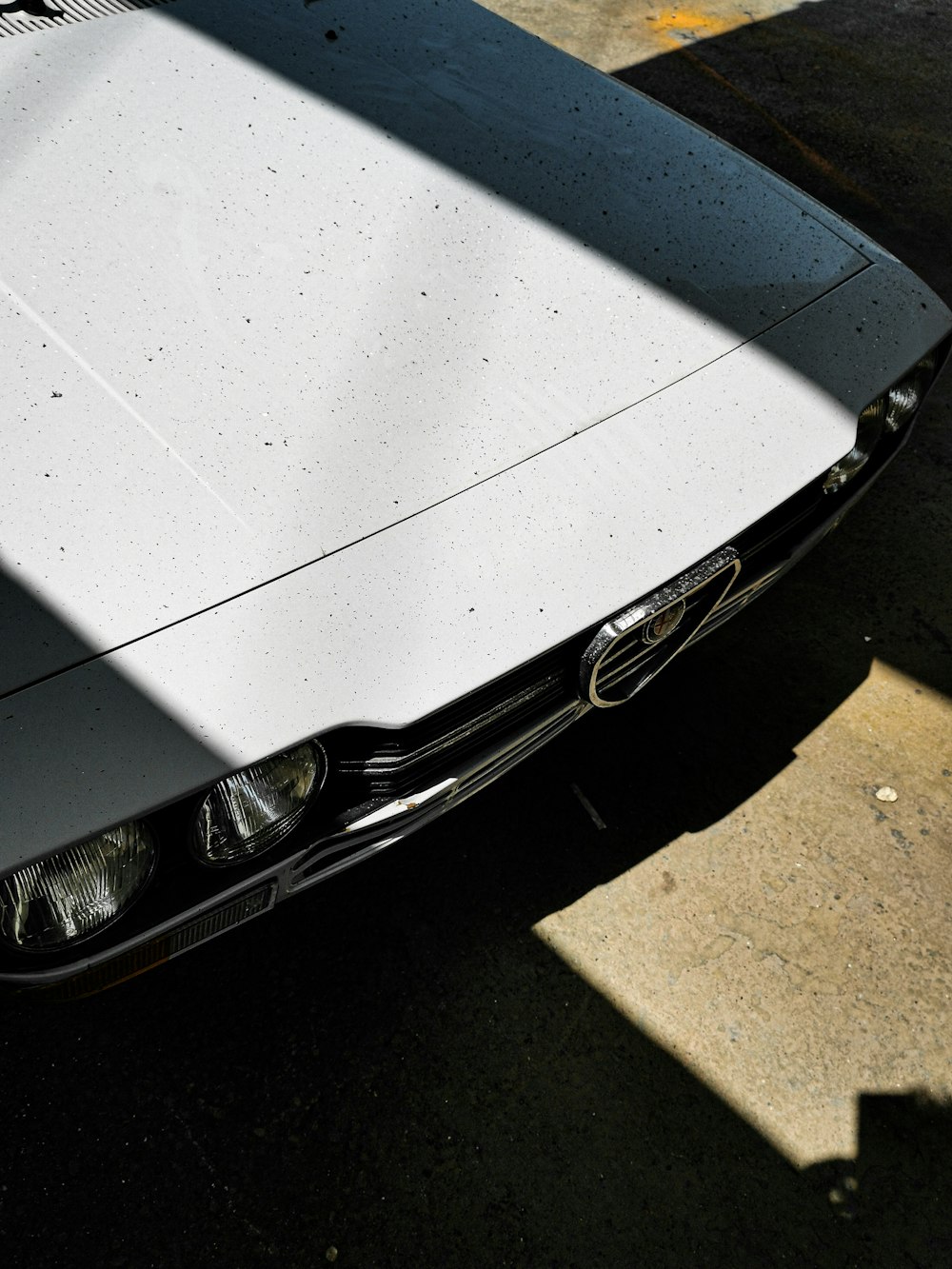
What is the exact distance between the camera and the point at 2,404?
1.67 meters

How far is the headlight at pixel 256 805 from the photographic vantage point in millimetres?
1542

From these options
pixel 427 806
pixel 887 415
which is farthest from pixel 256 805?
pixel 887 415

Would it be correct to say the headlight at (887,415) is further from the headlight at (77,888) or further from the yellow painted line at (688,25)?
the yellow painted line at (688,25)

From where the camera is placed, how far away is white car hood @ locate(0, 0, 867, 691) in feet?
5.33

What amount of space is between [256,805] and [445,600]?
44 centimetres

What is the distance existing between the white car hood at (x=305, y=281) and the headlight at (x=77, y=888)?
28 cm

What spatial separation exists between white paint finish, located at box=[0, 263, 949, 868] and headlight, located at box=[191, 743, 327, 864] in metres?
0.10

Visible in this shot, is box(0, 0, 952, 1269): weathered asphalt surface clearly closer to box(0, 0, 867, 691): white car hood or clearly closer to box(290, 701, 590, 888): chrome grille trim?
box(290, 701, 590, 888): chrome grille trim

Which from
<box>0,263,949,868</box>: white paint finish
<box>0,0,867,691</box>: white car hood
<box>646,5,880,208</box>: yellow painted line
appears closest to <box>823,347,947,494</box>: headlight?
<box>0,263,949,868</box>: white paint finish

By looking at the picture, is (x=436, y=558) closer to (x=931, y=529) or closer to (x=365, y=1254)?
(x=365, y=1254)

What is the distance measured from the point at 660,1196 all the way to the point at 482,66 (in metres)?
2.51

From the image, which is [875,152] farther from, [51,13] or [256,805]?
[256,805]

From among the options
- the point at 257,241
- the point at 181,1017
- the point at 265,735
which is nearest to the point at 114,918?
the point at 265,735

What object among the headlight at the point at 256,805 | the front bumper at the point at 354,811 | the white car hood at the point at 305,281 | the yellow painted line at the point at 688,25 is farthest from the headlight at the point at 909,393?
the yellow painted line at the point at 688,25
